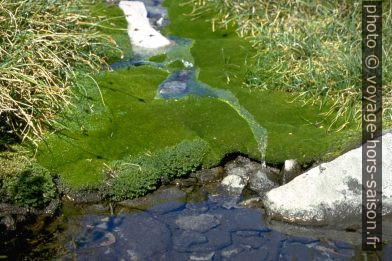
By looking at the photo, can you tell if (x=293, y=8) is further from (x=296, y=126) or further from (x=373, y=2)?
(x=296, y=126)

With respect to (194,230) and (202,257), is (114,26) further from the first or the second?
(202,257)

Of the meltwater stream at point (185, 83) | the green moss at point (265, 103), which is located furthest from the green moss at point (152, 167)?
the green moss at point (265, 103)

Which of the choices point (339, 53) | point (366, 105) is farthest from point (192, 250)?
point (339, 53)

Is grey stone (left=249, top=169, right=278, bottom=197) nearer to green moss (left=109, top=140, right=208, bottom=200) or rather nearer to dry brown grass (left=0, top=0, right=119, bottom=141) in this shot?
green moss (left=109, top=140, right=208, bottom=200)

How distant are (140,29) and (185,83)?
2.11m

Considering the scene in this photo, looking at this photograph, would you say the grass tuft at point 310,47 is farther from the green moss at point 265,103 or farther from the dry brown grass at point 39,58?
the dry brown grass at point 39,58

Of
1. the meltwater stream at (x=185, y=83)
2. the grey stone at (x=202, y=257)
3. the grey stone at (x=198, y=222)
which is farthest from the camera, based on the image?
the meltwater stream at (x=185, y=83)

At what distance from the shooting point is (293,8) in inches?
452

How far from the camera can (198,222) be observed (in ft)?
24.8

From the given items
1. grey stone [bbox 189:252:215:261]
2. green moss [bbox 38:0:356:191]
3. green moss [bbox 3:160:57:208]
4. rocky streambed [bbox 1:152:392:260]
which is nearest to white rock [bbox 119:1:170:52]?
green moss [bbox 38:0:356:191]

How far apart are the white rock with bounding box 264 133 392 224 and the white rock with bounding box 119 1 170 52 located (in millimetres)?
4369

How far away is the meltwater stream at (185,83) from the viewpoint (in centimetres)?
888

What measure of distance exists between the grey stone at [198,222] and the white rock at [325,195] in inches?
25.5

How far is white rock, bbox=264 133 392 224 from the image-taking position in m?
7.46
